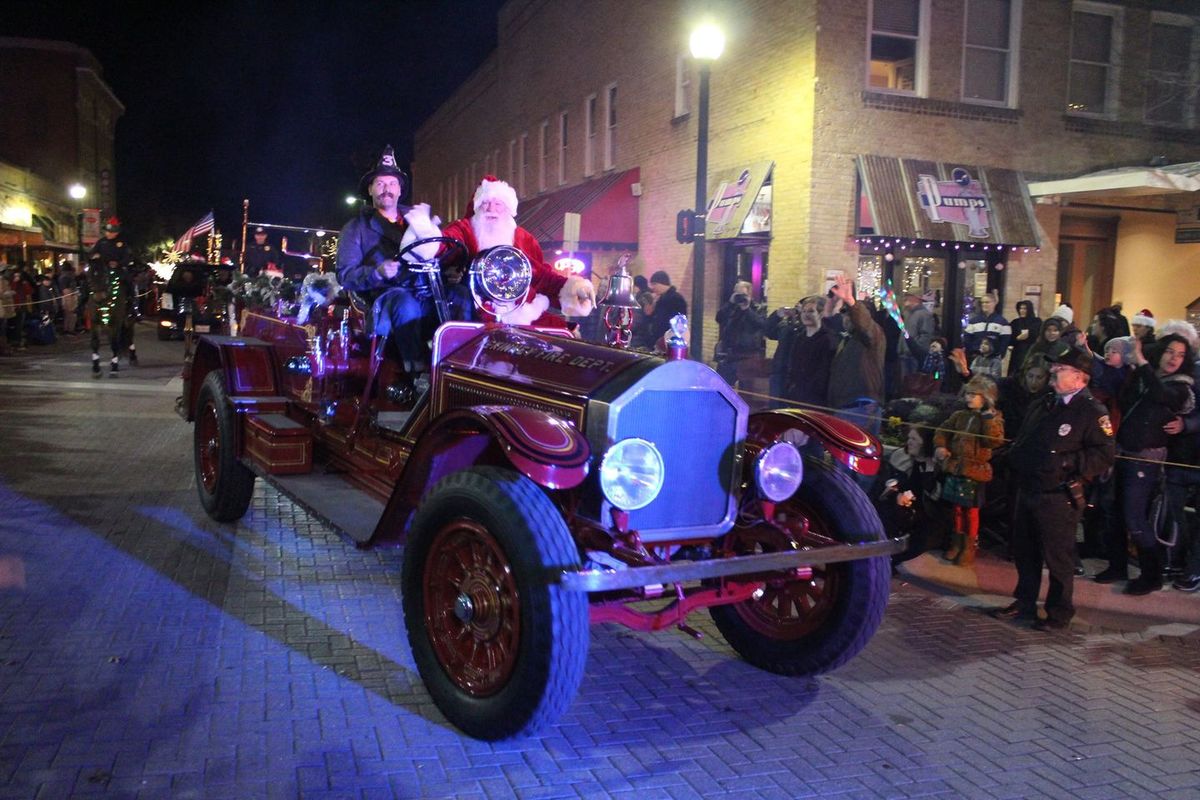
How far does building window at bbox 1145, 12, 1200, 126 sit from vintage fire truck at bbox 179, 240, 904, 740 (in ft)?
45.6

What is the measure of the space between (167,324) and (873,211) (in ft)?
55.8

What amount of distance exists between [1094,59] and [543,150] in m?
14.0

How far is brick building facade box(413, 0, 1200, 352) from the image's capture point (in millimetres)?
13469

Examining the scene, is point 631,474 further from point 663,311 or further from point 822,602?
point 663,311

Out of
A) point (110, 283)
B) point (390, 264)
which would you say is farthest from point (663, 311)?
point (110, 283)

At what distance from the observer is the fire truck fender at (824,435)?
14.6 ft

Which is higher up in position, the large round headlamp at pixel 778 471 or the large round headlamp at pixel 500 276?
the large round headlamp at pixel 500 276

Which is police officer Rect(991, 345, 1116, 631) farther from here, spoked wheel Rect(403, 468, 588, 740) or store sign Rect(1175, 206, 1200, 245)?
store sign Rect(1175, 206, 1200, 245)

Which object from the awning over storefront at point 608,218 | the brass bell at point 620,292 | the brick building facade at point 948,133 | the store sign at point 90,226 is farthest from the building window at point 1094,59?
the store sign at point 90,226

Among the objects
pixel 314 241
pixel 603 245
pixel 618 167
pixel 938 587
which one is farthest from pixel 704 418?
pixel 618 167

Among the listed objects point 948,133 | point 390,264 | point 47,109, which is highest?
point 47,109

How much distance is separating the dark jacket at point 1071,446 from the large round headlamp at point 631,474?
269 cm

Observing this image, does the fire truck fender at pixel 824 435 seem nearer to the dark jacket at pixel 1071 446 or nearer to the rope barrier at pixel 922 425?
the dark jacket at pixel 1071 446

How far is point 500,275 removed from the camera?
5230mm
